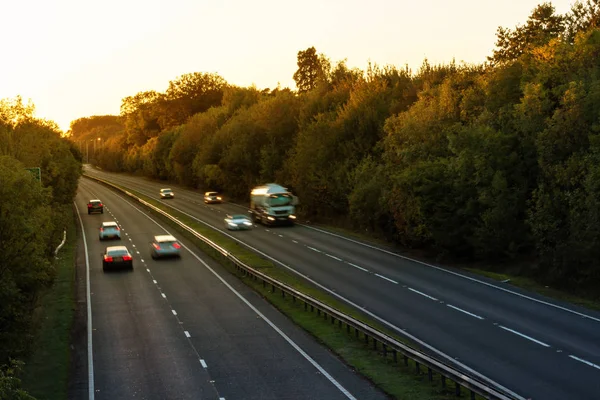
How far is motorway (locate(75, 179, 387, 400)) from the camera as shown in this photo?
18.1 meters

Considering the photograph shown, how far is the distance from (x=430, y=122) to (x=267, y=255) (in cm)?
1512

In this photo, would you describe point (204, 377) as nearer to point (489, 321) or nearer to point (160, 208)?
point (489, 321)

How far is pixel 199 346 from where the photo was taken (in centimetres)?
2284

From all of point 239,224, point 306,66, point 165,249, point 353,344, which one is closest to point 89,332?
point 353,344

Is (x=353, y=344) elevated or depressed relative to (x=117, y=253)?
depressed

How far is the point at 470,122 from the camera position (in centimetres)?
4406

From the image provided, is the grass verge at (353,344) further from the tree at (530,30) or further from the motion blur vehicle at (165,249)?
the tree at (530,30)

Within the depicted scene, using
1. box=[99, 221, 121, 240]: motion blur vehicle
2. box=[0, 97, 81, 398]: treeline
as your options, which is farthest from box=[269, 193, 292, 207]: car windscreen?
box=[0, 97, 81, 398]: treeline

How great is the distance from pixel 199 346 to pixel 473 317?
10.8 metres

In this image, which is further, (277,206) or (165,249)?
(277,206)

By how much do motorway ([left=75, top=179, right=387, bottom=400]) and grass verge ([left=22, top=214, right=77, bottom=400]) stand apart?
94cm

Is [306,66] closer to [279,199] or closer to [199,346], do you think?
[279,199]

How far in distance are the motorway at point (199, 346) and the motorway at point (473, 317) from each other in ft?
13.1

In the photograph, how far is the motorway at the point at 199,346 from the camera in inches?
714
